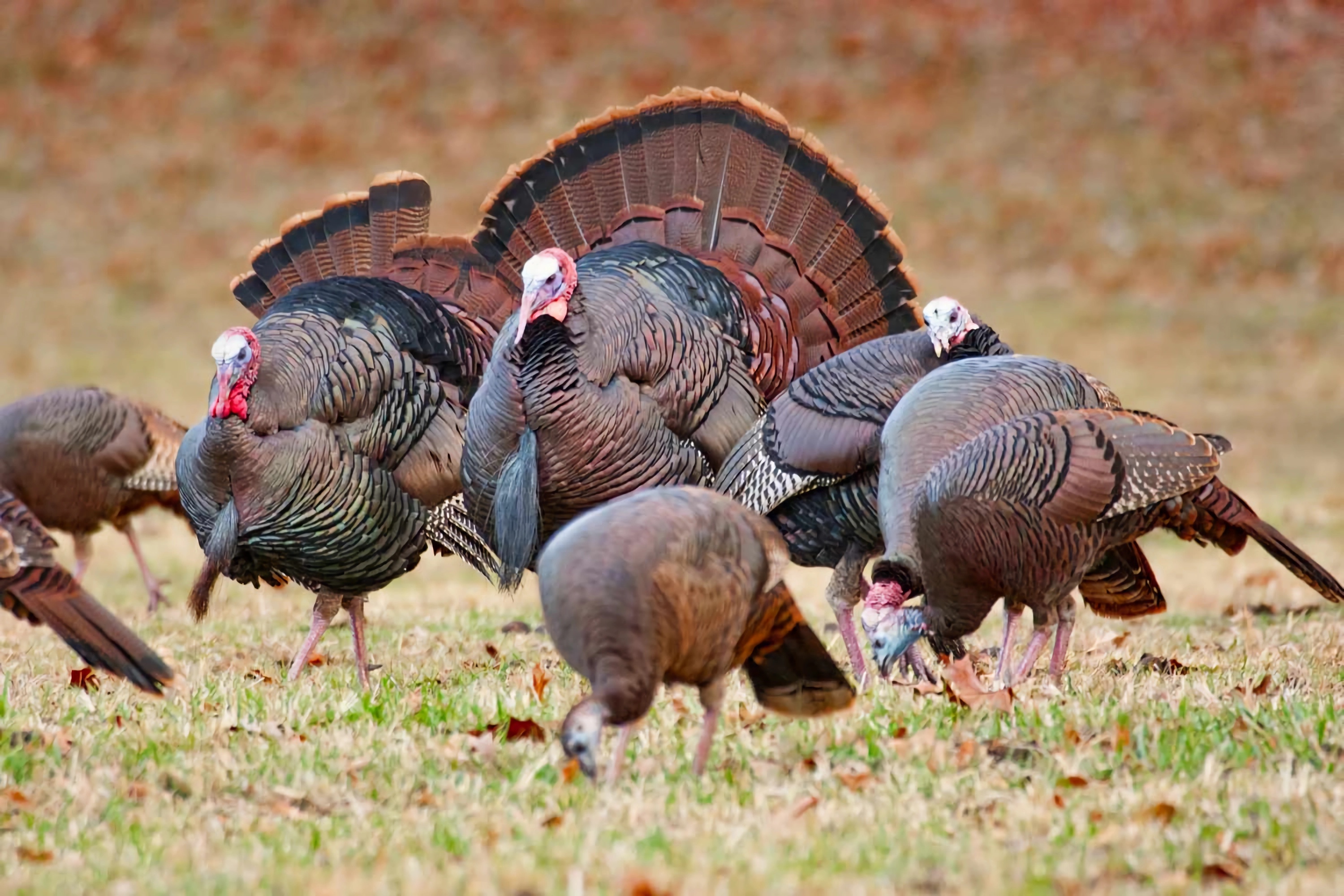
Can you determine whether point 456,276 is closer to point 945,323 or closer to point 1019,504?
point 945,323

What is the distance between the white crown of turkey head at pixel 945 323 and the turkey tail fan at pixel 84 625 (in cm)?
274

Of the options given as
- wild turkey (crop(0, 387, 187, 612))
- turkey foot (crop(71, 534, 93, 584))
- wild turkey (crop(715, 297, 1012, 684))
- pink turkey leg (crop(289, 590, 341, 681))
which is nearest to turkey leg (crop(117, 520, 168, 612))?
wild turkey (crop(0, 387, 187, 612))

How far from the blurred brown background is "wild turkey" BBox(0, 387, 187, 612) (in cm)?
731

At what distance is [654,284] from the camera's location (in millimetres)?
5820

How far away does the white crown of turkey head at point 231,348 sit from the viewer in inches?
204

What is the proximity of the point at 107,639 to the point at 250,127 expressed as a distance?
730 inches

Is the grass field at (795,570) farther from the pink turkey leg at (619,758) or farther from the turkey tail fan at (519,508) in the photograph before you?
the turkey tail fan at (519,508)

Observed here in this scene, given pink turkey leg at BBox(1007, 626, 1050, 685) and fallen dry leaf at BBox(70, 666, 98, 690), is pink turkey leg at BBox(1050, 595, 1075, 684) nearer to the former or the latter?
pink turkey leg at BBox(1007, 626, 1050, 685)

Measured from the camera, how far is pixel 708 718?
3.86 metres

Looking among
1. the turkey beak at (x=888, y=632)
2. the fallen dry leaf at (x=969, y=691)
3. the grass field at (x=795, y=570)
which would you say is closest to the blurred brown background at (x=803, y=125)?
the grass field at (x=795, y=570)

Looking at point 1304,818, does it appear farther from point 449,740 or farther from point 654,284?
point 654,284

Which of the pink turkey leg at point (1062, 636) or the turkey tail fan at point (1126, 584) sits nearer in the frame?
the pink turkey leg at point (1062, 636)

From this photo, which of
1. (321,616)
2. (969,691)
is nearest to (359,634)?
(321,616)

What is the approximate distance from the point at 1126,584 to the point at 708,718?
7.23 feet
